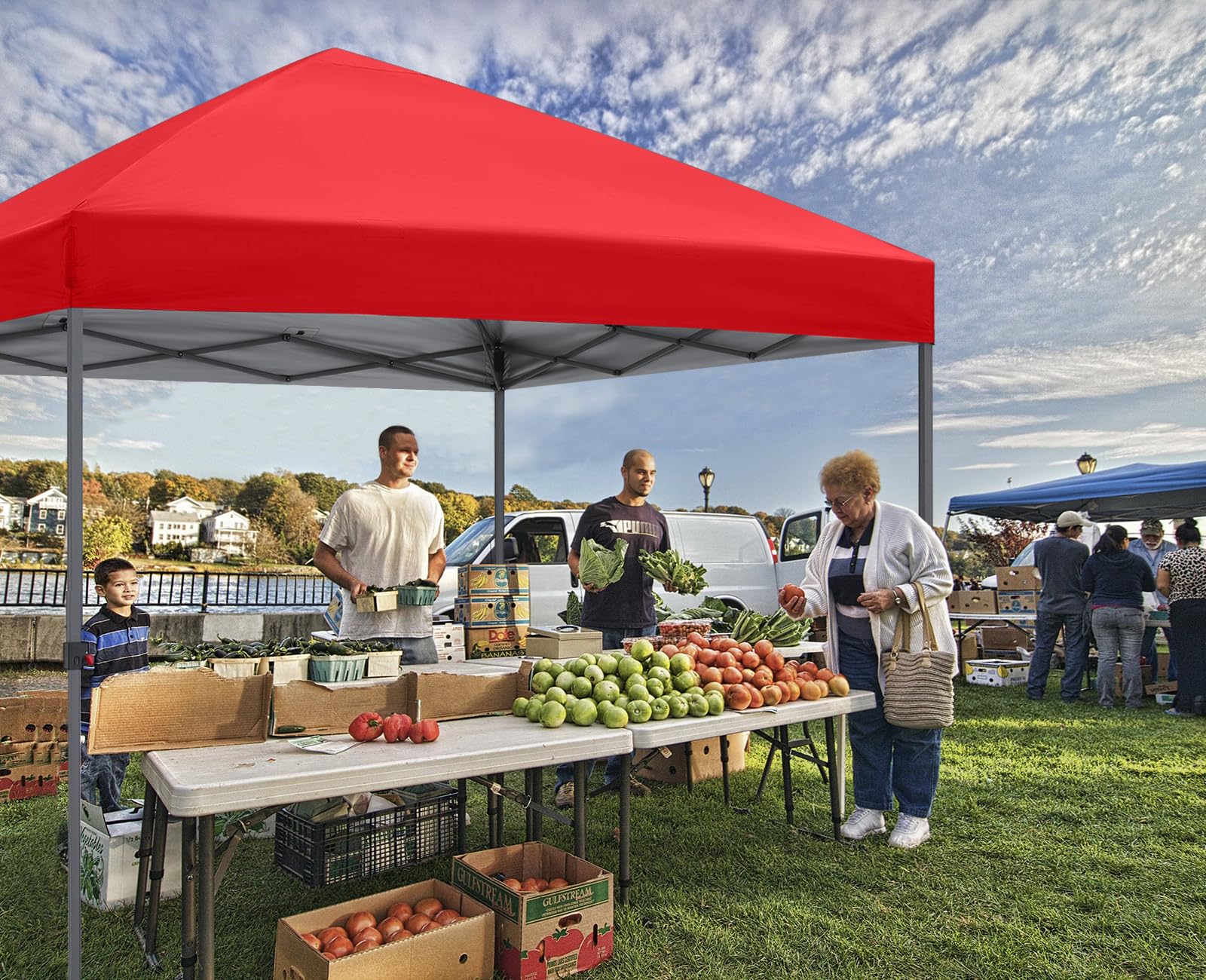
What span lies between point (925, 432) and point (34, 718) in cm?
581

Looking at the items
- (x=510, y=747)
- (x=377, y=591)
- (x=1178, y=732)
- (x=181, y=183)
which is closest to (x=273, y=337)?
(x=377, y=591)

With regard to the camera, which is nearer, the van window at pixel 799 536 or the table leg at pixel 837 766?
the table leg at pixel 837 766

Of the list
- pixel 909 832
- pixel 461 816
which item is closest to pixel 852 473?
pixel 909 832

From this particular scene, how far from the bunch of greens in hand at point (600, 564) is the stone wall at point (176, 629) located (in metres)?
7.96

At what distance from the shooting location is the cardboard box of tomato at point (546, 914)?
117 inches

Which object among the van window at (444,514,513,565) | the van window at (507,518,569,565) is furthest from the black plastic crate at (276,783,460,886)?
the van window at (507,518,569,565)

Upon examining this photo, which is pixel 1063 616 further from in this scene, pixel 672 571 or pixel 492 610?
pixel 492 610

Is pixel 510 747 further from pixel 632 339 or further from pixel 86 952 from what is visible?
pixel 632 339

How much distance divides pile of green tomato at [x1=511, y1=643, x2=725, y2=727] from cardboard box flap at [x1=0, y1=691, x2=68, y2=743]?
12.8ft

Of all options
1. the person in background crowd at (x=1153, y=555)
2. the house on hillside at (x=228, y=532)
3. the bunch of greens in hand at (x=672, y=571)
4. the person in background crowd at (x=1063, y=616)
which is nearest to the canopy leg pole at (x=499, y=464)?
the bunch of greens in hand at (x=672, y=571)

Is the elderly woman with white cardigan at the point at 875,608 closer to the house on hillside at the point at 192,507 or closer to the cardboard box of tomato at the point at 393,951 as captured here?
the cardboard box of tomato at the point at 393,951

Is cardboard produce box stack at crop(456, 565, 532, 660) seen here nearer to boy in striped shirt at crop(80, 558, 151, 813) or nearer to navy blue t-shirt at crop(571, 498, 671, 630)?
navy blue t-shirt at crop(571, 498, 671, 630)

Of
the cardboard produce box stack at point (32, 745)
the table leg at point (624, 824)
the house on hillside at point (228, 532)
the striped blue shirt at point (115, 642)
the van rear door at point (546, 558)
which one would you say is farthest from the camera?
the house on hillside at point (228, 532)

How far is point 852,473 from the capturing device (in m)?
4.33
